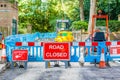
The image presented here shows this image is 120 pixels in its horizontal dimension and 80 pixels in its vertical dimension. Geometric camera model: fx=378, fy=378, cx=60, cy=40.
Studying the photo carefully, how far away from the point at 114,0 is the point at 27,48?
36.0m

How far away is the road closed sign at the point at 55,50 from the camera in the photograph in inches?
583

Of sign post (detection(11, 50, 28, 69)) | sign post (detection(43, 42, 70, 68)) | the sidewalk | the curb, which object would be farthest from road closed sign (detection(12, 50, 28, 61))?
sign post (detection(43, 42, 70, 68))

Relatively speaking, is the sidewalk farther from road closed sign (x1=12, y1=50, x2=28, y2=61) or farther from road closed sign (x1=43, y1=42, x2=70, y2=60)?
road closed sign (x1=43, y1=42, x2=70, y2=60)

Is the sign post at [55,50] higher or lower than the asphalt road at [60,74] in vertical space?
higher

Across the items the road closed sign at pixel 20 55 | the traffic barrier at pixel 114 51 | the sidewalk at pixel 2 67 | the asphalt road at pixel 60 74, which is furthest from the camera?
the traffic barrier at pixel 114 51

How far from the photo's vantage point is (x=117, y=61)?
1722 cm

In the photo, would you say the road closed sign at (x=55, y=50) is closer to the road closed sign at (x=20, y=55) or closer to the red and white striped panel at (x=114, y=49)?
the road closed sign at (x=20, y=55)

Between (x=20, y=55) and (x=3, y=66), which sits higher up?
(x=20, y=55)

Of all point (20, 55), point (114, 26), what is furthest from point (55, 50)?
point (114, 26)

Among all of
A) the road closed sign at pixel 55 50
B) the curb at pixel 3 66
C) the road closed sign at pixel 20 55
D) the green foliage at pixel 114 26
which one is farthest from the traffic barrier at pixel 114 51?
the green foliage at pixel 114 26

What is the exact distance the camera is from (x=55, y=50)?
14812 mm

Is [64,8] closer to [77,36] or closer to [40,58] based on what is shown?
[77,36]

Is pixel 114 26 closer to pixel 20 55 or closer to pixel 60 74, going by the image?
pixel 20 55

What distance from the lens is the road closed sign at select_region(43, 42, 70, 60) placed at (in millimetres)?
14805
